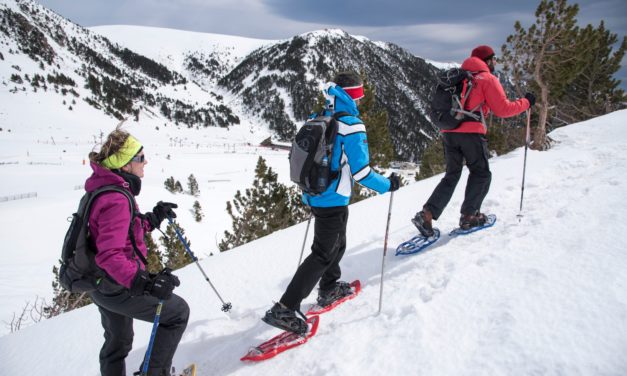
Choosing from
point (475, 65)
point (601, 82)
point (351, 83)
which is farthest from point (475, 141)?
point (601, 82)

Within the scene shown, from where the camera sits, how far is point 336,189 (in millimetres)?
2922

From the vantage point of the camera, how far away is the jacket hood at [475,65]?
12.8ft

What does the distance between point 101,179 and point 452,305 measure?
2.81 meters

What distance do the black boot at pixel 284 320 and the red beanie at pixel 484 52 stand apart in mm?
3680

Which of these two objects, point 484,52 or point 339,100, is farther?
point 484,52

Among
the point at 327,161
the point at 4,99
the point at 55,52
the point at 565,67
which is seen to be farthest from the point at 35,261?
→ the point at 55,52

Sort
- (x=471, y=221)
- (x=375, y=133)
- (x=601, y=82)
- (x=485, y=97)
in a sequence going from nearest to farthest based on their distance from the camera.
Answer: (x=485, y=97) → (x=471, y=221) → (x=375, y=133) → (x=601, y=82)

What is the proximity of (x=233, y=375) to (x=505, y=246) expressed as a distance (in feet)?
9.63

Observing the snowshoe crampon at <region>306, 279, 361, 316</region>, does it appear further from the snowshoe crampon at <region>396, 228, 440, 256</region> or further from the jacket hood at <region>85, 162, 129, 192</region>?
the jacket hood at <region>85, 162, 129, 192</region>

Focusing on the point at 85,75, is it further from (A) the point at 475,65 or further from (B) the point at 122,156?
(A) the point at 475,65

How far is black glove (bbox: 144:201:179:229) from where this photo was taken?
3022 millimetres

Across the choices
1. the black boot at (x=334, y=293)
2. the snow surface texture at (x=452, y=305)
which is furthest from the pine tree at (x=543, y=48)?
the black boot at (x=334, y=293)

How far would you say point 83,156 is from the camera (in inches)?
2040

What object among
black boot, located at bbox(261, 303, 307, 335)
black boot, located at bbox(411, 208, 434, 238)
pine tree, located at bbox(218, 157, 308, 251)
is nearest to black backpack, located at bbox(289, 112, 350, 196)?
black boot, located at bbox(261, 303, 307, 335)
